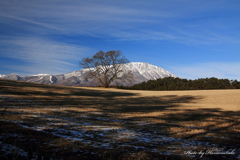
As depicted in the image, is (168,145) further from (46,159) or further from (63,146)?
(46,159)

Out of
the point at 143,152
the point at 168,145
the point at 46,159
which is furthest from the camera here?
the point at 168,145

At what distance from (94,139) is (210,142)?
15.5ft

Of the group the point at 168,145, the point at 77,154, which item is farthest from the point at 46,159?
the point at 168,145

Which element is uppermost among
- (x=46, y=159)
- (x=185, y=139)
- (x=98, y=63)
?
(x=98, y=63)

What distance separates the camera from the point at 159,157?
Answer: 4727 millimetres

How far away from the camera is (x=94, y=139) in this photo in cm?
624

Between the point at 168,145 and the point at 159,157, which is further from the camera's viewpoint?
the point at 168,145

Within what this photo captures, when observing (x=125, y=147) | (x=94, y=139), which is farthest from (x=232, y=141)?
(x=94, y=139)

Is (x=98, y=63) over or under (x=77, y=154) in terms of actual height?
over

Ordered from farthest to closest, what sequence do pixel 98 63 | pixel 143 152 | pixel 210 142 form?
pixel 98 63 < pixel 210 142 < pixel 143 152

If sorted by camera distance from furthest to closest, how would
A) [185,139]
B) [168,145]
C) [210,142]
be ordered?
1. [185,139]
2. [210,142]
3. [168,145]

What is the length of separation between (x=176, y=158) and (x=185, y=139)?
97.3 inches

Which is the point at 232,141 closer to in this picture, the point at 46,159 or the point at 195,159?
the point at 195,159

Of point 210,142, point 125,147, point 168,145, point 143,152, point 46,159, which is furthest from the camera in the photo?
point 210,142
